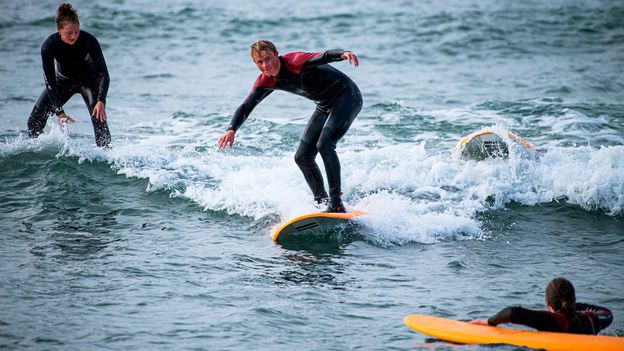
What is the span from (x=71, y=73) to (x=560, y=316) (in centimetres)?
662

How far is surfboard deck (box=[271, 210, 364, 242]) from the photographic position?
25.9 ft

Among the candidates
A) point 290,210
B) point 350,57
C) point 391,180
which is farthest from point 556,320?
point 391,180

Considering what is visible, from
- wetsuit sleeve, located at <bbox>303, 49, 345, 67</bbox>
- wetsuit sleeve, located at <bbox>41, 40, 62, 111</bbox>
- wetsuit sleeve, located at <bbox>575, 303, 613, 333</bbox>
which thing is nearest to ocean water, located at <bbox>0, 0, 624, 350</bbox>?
wetsuit sleeve, located at <bbox>575, 303, 613, 333</bbox>

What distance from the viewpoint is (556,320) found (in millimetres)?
5418

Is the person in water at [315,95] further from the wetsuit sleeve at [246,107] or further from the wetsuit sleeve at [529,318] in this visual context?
the wetsuit sleeve at [529,318]

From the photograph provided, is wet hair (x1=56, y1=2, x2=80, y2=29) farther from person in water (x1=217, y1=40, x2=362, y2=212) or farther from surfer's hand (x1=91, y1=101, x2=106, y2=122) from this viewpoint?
person in water (x1=217, y1=40, x2=362, y2=212)

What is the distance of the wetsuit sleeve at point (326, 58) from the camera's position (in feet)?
24.6

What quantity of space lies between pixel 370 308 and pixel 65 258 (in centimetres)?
297

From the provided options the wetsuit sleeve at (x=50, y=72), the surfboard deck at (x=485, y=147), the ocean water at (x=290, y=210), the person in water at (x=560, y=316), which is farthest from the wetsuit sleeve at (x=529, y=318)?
the wetsuit sleeve at (x=50, y=72)

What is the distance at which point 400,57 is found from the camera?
20938mm

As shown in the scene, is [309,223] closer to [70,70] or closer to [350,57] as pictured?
[350,57]

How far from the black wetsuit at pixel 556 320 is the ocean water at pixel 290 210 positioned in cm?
40

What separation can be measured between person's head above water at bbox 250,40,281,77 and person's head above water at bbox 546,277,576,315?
345 centimetres

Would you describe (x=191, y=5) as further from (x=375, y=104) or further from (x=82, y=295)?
(x=82, y=295)
